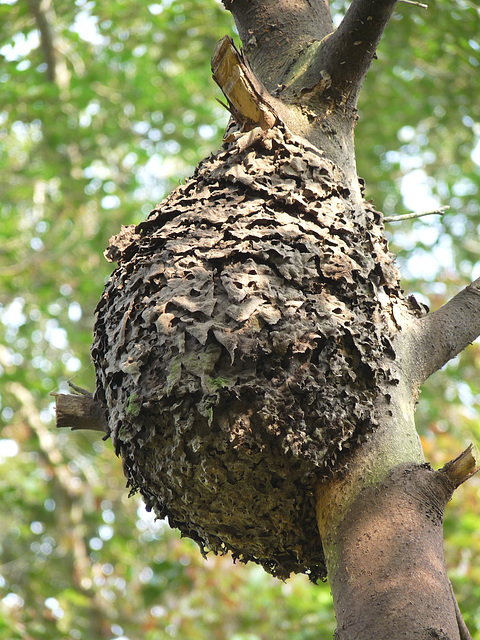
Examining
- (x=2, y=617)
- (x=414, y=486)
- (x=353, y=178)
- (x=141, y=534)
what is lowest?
(x=141, y=534)

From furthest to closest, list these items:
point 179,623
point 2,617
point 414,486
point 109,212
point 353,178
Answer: point 109,212 < point 179,623 < point 2,617 < point 353,178 < point 414,486

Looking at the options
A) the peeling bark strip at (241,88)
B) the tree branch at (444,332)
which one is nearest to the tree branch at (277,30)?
the peeling bark strip at (241,88)

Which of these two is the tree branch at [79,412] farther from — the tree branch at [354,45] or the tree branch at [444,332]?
the tree branch at [354,45]

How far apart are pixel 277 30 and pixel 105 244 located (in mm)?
5262

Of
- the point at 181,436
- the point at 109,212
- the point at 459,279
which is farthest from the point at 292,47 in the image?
the point at 459,279

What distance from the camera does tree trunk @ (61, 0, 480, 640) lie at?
1.42 meters

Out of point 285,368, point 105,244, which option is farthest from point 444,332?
point 105,244

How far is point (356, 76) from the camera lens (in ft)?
6.73

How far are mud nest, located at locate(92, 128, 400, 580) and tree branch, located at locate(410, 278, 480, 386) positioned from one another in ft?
0.44

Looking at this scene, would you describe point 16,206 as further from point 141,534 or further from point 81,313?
point 141,534

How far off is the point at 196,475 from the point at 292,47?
158 cm

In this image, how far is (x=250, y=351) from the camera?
57.8 inches

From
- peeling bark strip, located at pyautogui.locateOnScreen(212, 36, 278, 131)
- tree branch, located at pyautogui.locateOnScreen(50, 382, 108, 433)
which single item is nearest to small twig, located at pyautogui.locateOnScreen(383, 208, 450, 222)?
peeling bark strip, located at pyautogui.locateOnScreen(212, 36, 278, 131)

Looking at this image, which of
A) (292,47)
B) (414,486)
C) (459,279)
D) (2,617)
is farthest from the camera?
(459,279)
